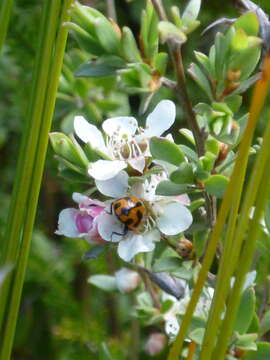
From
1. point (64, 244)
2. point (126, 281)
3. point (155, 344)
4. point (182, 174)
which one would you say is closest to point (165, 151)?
point (182, 174)

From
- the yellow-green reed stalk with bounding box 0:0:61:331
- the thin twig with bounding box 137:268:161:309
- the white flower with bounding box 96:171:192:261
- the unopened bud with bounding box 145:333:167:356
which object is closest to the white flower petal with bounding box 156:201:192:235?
the white flower with bounding box 96:171:192:261

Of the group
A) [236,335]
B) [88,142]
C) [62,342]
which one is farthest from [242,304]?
[62,342]

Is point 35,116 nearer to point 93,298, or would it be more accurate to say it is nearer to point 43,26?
point 43,26

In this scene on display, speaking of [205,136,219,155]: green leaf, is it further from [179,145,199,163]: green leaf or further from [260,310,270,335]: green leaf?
[260,310,270,335]: green leaf

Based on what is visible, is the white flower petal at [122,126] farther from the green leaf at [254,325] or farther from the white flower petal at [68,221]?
the green leaf at [254,325]

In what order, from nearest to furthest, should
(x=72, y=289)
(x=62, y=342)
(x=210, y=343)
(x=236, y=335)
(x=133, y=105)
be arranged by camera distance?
(x=210, y=343) < (x=236, y=335) < (x=62, y=342) < (x=72, y=289) < (x=133, y=105)

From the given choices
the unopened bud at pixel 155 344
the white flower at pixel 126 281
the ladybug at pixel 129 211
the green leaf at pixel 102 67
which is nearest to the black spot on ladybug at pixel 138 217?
the ladybug at pixel 129 211

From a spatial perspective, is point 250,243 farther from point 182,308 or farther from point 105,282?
point 105,282
